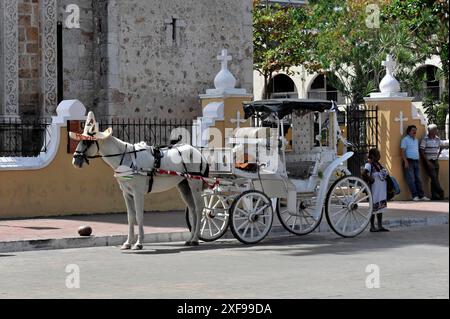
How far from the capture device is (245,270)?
498 inches

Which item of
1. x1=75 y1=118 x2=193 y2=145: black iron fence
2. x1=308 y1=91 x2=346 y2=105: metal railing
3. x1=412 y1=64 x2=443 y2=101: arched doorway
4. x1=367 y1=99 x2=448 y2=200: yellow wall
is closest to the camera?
x1=75 y1=118 x2=193 y2=145: black iron fence

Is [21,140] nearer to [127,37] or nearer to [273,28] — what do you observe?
[127,37]

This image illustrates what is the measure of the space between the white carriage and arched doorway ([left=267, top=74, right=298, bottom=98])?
133 feet

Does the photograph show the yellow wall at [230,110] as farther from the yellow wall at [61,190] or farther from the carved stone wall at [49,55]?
the carved stone wall at [49,55]

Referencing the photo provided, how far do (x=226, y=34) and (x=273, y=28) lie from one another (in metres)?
18.1

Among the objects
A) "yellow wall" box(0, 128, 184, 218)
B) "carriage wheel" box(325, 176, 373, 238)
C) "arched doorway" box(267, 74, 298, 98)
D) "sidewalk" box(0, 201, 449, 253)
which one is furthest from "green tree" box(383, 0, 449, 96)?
"arched doorway" box(267, 74, 298, 98)

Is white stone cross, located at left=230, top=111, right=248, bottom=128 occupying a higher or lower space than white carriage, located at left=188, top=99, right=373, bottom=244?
higher

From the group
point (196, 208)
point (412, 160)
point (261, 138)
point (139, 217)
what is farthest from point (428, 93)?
point (139, 217)

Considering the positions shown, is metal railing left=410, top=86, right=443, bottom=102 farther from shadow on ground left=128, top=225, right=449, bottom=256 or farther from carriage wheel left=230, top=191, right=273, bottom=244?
carriage wheel left=230, top=191, right=273, bottom=244

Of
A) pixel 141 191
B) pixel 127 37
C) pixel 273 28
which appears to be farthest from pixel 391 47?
pixel 141 191

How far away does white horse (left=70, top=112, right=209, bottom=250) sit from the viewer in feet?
50.6

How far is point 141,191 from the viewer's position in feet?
51.5

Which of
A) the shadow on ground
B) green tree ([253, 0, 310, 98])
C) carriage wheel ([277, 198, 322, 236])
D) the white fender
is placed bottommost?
the shadow on ground

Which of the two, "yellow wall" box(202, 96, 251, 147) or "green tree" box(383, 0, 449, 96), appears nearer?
"yellow wall" box(202, 96, 251, 147)
